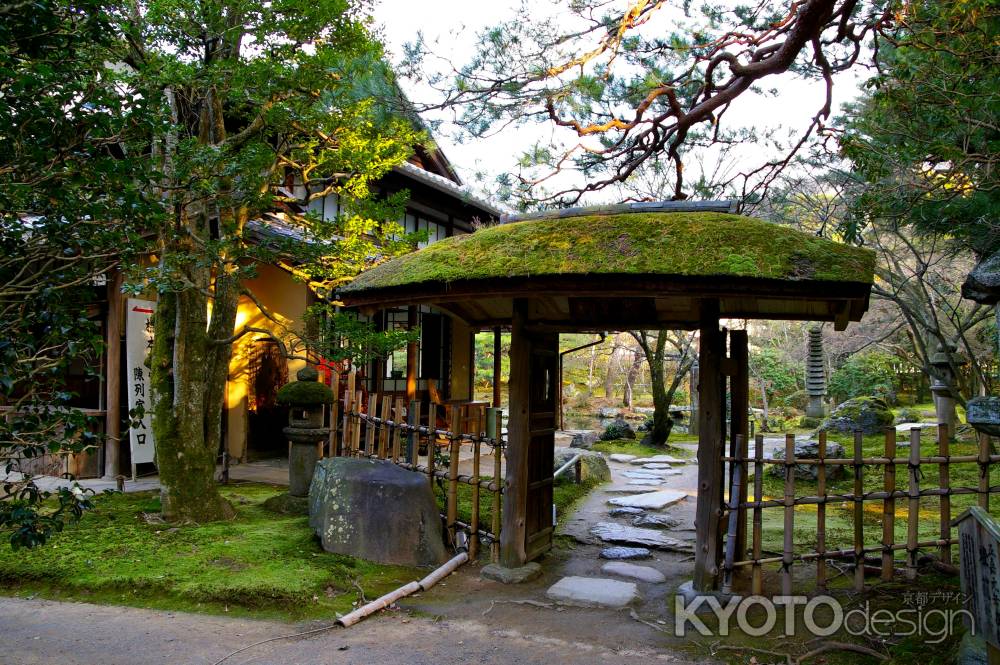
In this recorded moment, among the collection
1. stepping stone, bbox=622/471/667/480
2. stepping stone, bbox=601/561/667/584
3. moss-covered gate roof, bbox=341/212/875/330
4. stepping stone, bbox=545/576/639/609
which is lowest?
stepping stone, bbox=622/471/667/480

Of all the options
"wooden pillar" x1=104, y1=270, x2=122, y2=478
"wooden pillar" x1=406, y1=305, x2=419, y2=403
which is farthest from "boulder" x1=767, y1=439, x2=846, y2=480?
"wooden pillar" x1=104, y1=270, x2=122, y2=478

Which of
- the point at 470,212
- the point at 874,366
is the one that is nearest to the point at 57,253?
the point at 470,212

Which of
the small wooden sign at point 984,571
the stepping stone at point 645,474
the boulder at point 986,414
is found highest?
the boulder at point 986,414

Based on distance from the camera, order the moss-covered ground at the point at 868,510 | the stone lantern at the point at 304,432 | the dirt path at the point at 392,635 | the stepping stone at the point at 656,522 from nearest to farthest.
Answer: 1. the dirt path at the point at 392,635
2. the moss-covered ground at the point at 868,510
3. the stone lantern at the point at 304,432
4. the stepping stone at the point at 656,522

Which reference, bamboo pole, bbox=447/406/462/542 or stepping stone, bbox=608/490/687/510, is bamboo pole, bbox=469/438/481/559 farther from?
stepping stone, bbox=608/490/687/510

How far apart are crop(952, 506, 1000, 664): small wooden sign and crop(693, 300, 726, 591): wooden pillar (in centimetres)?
226

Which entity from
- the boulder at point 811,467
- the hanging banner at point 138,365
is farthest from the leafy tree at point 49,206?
the boulder at point 811,467

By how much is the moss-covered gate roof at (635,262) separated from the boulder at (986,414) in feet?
5.90

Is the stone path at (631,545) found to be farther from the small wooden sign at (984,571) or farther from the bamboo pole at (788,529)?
the small wooden sign at (984,571)

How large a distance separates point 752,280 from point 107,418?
891 cm

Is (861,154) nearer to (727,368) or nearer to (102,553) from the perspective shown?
(727,368)

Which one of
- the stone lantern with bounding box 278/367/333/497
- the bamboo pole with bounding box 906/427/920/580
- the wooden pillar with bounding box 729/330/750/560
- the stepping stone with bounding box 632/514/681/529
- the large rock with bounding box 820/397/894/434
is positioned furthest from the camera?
the large rock with bounding box 820/397/894/434

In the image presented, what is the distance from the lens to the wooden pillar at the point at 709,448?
5.70 m

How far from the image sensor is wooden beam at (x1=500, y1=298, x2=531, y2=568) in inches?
251
